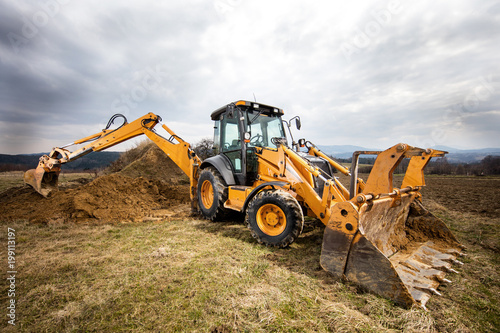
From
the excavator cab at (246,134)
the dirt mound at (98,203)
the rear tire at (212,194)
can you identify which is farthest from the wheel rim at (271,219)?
the dirt mound at (98,203)

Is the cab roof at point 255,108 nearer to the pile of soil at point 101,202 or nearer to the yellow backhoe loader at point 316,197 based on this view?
the yellow backhoe loader at point 316,197

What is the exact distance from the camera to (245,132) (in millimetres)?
5723

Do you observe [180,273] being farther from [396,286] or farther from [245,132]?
[245,132]

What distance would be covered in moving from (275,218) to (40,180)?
24.7ft

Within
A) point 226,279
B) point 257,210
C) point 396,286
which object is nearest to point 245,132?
point 257,210

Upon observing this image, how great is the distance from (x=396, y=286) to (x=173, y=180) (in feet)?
35.8

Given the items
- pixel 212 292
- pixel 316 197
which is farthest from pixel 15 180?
pixel 316 197

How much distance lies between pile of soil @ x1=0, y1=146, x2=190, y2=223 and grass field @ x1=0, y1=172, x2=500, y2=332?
1.73 metres

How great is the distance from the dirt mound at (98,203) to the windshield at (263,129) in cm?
363

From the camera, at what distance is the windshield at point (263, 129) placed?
5.95 meters

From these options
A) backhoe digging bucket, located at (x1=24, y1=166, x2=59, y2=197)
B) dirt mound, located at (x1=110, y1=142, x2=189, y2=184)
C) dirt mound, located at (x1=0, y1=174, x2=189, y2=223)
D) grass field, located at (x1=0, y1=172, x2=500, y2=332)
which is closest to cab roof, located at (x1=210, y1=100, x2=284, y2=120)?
grass field, located at (x1=0, y1=172, x2=500, y2=332)

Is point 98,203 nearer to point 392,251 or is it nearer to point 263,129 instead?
point 263,129

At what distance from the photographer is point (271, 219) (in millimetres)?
4590

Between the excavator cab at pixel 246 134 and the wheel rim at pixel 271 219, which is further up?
the excavator cab at pixel 246 134
